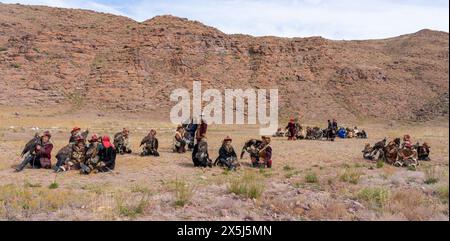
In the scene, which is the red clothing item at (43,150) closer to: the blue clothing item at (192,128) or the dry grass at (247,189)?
the blue clothing item at (192,128)

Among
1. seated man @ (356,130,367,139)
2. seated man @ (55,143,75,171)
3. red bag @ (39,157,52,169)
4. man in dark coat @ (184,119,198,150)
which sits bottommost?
seated man @ (356,130,367,139)

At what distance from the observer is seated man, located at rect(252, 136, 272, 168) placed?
16344mm

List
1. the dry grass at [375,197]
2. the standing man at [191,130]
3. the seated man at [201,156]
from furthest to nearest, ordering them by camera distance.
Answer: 1. the standing man at [191,130]
2. the seated man at [201,156]
3. the dry grass at [375,197]

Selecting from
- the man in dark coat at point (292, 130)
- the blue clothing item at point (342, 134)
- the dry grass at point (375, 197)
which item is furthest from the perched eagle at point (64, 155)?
the blue clothing item at point (342, 134)

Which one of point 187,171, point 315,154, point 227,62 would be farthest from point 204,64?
point 187,171

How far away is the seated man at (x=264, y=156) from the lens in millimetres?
16344

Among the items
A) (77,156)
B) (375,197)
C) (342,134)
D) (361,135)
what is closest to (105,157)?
(77,156)

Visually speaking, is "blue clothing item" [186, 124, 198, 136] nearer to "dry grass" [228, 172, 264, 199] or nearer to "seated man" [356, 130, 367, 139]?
"dry grass" [228, 172, 264, 199]

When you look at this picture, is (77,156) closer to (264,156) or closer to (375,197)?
(264,156)

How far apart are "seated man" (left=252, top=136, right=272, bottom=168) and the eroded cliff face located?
4443 cm

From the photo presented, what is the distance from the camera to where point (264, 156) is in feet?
54.0

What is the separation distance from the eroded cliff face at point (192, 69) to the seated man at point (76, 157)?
4492 cm

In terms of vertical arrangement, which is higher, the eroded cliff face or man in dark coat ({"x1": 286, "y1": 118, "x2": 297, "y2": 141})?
the eroded cliff face

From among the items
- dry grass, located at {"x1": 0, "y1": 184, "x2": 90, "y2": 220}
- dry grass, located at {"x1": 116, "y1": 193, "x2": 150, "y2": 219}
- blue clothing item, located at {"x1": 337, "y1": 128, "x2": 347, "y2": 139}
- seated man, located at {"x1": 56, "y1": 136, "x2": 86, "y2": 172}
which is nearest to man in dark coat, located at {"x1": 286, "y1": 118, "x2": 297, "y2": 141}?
blue clothing item, located at {"x1": 337, "y1": 128, "x2": 347, "y2": 139}
